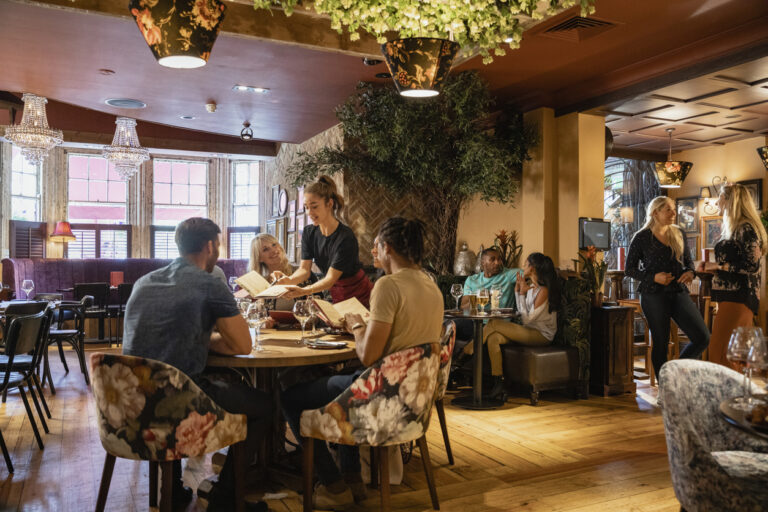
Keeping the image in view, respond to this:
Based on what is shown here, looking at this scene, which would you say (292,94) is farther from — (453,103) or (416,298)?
(416,298)

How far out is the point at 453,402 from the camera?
5.30m

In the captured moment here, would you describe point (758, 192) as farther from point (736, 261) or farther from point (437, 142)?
point (437, 142)

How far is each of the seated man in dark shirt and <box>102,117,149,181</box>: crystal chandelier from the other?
279 inches

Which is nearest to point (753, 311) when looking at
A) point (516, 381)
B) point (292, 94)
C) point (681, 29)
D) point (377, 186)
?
point (516, 381)

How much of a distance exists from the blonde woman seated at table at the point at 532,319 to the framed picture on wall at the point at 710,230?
17.9 ft

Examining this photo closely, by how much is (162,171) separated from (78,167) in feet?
5.06

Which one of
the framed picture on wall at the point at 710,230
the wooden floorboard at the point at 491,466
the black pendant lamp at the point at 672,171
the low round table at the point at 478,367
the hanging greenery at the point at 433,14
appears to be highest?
the black pendant lamp at the point at 672,171

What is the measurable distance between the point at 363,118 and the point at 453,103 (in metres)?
0.92

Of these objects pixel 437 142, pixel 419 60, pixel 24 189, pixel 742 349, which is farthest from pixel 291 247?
pixel 742 349

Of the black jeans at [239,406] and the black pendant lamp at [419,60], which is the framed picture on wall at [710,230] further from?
the black jeans at [239,406]

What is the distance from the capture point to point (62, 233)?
11.1m

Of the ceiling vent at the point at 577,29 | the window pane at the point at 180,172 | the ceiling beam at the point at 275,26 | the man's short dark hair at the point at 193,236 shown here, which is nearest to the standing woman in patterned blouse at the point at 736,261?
the ceiling vent at the point at 577,29

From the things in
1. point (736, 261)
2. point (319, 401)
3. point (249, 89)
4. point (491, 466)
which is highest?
point (249, 89)

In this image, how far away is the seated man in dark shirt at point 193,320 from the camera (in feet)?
8.19
